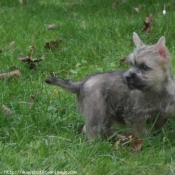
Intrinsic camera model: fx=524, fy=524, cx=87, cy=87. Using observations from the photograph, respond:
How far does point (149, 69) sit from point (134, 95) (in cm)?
35

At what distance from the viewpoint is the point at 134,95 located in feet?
17.5

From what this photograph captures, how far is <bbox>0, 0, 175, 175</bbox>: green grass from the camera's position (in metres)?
4.47

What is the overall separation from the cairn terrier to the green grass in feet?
0.69

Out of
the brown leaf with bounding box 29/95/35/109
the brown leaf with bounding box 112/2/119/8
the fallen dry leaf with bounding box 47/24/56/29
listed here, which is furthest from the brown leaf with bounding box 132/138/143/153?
the brown leaf with bounding box 112/2/119/8

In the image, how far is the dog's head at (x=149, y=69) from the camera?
202 inches

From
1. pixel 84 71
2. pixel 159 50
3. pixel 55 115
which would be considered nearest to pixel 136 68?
pixel 159 50

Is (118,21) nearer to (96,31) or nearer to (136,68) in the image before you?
(96,31)

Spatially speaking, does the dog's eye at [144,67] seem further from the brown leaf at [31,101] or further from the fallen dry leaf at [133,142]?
the brown leaf at [31,101]

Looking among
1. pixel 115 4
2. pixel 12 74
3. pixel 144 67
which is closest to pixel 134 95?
pixel 144 67

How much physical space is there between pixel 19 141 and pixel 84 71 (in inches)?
98.6

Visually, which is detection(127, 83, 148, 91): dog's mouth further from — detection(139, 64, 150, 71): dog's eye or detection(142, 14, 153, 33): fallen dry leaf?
detection(142, 14, 153, 33): fallen dry leaf

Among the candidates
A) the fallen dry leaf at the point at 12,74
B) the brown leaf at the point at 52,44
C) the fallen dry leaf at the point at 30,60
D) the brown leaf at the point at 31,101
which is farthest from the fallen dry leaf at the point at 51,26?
the brown leaf at the point at 31,101

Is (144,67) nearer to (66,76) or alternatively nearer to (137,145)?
(137,145)

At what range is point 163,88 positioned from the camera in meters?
5.20
